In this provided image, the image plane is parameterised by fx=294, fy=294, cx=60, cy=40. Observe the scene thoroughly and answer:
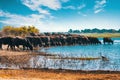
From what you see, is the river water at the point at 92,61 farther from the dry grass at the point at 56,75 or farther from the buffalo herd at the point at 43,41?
the buffalo herd at the point at 43,41

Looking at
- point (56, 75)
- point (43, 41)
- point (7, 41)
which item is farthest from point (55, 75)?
point (43, 41)

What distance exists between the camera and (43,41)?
93.4m

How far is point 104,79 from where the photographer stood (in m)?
25.6

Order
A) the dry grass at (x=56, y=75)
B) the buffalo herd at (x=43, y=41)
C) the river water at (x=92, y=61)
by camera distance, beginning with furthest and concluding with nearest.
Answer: the buffalo herd at (x=43, y=41) < the river water at (x=92, y=61) < the dry grass at (x=56, y=75)

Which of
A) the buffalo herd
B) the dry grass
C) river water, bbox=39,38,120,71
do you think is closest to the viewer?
the dry grass

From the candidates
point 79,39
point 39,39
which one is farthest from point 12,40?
point 79,39

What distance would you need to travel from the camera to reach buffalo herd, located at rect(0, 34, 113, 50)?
6556cm

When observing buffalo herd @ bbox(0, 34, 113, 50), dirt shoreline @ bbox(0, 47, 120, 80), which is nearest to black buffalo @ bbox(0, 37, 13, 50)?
buffalo herd @ bbox(0, 34, 113, 50)

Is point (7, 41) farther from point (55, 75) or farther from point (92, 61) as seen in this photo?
point (55, 75)

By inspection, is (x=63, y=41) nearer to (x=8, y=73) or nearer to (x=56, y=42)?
(x=56, y=42)

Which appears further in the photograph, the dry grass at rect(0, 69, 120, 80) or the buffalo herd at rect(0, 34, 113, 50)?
the buffalo herd at rect(0, 34, 113, 50)

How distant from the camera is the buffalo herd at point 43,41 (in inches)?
2581

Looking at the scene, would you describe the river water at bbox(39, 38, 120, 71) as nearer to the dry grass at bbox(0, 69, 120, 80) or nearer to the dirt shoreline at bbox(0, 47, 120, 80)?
the dirt shoreline at bbox(0, 47, 120, 80)

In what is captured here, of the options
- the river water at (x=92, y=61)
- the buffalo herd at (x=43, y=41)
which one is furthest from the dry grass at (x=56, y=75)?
the buffalo herd at (x=43, y=41)
